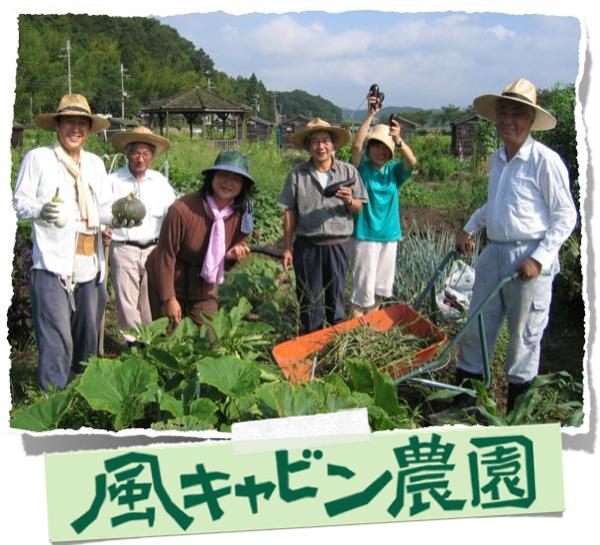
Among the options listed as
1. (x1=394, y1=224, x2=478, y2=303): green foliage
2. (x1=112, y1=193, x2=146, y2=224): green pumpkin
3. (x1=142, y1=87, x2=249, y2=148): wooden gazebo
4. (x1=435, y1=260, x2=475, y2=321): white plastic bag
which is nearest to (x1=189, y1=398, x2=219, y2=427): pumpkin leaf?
(x1=112, y1=193, x2=146, y2=224): green pumpkin

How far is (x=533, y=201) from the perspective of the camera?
→ 112 inches

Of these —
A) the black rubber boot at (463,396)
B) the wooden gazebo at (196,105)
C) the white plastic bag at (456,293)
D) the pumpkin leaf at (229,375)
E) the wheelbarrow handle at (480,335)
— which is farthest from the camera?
the wooden gazebo at (196,105)

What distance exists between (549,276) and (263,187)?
22.6 ft

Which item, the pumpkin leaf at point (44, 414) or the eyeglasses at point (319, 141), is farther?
the eyeglasses at point (319, 141)

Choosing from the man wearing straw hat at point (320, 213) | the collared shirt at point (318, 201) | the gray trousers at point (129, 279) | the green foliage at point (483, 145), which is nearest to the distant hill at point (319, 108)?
the man wearing straw hat at point (320, 213)

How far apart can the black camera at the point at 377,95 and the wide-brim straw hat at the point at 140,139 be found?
4.10 ft

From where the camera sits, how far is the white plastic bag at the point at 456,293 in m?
4.13

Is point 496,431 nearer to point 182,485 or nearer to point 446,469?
point 446,469

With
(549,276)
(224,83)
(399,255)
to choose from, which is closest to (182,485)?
(549,276)

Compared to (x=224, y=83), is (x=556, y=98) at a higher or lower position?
lower

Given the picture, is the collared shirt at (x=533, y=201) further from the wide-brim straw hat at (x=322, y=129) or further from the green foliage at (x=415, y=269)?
the green foliage at (x=415, y=269)

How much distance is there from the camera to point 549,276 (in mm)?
2898

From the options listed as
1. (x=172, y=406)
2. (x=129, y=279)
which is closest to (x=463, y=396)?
(x=172, y=406)

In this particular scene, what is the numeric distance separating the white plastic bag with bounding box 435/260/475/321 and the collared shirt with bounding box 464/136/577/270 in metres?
1.19
